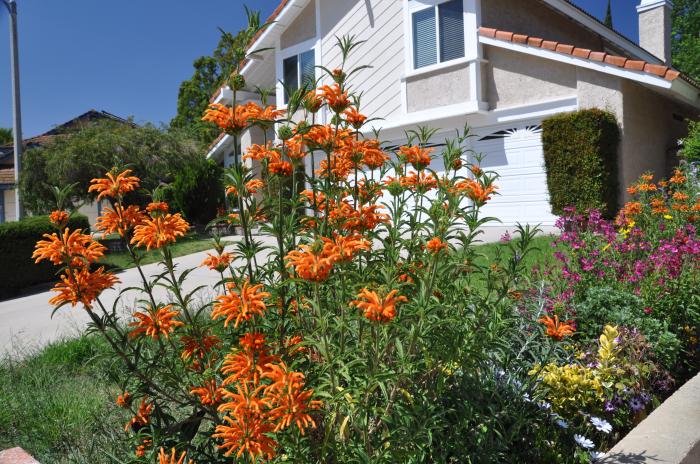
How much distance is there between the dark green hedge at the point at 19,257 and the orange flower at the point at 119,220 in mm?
9989

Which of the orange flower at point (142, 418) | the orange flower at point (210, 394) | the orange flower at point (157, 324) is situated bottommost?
the orange flower at point (142, 418)

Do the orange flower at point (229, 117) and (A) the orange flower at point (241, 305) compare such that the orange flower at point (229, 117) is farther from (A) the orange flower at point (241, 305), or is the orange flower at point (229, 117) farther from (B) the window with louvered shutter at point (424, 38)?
(B) the window with louvered shutter at point (424, 38)

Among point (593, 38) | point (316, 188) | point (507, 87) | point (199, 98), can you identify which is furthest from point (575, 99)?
point (199, 98)

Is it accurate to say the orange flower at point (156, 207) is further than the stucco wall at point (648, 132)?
No

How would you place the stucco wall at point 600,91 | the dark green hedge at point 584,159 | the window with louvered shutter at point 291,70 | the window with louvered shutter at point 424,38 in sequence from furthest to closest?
1. the window with louvered shutter at point 291,70
2. the window with louvered shutter at point 424,38
3. the stucco wall at point 600,91
4. the dark green hedge at point 584,159

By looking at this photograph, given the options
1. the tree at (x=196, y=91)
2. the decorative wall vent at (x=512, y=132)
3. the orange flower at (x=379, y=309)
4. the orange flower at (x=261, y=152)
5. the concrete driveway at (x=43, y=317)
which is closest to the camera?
the orange flower at (x=379, y=309)

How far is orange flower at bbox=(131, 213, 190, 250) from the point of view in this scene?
1.80m

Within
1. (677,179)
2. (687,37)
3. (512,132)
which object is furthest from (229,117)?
(687,37)

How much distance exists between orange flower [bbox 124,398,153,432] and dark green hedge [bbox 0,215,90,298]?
9.92 metres

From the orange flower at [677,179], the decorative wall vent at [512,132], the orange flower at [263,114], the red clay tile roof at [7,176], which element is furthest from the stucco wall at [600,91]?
the red clay tile roof at [7,176]

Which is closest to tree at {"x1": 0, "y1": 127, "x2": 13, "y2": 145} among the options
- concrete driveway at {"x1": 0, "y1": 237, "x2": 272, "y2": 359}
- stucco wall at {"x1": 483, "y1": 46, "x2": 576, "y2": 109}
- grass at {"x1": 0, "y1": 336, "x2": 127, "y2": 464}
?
concrete driveway at {"x1": 0, "y1": 237, "x2": 272, "y2": 359}

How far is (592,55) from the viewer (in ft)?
32.8

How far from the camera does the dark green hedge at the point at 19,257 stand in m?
10.6

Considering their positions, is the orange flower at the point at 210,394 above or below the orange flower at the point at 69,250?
below
